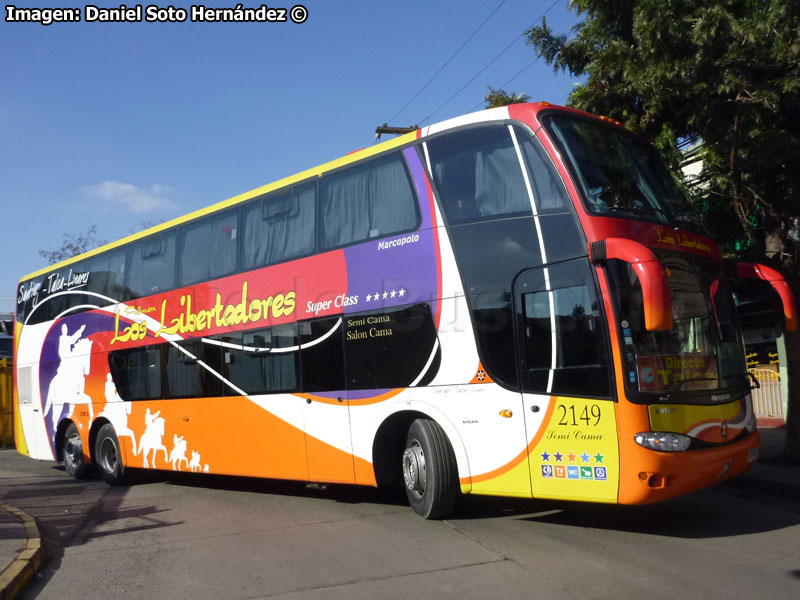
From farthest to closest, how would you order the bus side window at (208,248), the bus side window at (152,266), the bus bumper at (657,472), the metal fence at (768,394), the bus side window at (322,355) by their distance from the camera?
the metal fence at (768,394) → the bus side window at (152,266) → the bus side window at (208,248) → the bus side window at (322,355) → the bus bumper at (657,472)

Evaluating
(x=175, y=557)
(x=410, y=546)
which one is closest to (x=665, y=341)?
(x=410, y=546)

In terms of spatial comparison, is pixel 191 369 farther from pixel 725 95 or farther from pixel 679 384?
pixel 725 95

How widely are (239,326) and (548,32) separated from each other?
20.8 feet

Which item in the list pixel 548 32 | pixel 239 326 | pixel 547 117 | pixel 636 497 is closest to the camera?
pixel 636 497

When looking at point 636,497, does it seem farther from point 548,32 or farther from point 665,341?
Answer: point 548,32

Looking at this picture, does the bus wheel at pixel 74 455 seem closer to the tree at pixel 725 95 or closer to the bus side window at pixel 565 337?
the bus side window at pixel 565 337

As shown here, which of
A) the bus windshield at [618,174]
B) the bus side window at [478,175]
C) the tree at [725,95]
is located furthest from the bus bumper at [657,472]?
the tree at [725,95]

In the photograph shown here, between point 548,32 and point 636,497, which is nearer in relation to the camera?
point 636,497

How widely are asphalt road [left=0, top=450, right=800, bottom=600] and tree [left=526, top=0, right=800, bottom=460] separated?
363cm

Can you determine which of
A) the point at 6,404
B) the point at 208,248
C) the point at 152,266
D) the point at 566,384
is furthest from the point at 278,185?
the point at 6,404

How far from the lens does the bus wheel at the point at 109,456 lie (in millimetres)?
13609

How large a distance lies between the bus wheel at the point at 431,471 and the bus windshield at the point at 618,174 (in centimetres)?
287

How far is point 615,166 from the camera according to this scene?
25.5ft

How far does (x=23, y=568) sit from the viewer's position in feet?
21.5
